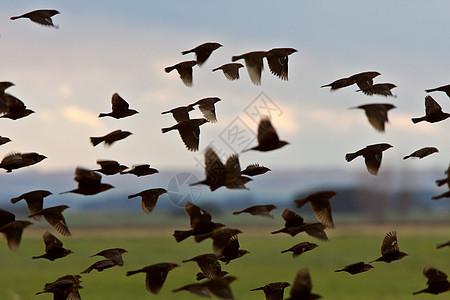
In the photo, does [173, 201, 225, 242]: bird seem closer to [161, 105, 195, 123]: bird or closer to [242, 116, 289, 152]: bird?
[242, 116, 289, 152]: bird

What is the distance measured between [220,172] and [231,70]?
98.4 inches

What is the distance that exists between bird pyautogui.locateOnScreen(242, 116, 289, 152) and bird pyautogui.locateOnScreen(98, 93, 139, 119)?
7.51 ft

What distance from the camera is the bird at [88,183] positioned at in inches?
235

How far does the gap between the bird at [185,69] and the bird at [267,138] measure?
2354mm

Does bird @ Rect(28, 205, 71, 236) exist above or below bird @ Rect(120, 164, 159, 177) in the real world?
below

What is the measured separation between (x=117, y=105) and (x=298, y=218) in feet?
9.28

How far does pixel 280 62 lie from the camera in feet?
25.1

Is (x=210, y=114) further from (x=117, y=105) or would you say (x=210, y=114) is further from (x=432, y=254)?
(x=432, y=254)

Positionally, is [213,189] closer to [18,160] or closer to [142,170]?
[142,170]

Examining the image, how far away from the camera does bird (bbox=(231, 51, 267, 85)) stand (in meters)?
7.12

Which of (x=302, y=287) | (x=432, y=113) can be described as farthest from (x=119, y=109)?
(x=432, y=113)

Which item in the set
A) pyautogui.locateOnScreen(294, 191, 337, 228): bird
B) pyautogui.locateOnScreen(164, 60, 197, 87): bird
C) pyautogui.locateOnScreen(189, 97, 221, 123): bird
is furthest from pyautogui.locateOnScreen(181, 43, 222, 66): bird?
pyautogui.locateOnScreen(294, 191, 337, 228): bird

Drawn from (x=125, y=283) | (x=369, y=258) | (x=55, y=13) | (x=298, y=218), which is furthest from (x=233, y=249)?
(x=369, y=258)

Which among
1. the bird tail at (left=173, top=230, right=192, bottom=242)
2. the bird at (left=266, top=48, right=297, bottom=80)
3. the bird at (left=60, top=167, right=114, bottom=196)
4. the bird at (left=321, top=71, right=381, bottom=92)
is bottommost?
the bird tail at (left=173, top=230, right=192, bottom=242)
